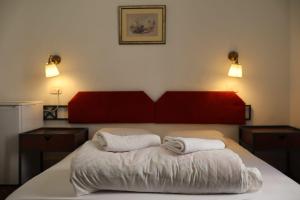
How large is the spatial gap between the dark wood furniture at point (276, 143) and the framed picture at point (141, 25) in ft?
4.25

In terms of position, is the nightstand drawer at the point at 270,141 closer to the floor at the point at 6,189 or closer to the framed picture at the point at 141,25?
the framed picture at the point at 141,25

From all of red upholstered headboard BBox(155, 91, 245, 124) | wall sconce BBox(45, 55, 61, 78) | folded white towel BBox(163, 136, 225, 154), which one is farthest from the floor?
folded white towel BBox(163, 136, 225, 154)

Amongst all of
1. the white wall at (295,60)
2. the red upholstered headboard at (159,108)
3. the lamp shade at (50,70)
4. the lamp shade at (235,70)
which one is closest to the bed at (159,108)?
the red upholstered headboard at (159,108)

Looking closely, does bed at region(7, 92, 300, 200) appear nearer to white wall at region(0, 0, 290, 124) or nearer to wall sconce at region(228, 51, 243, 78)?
white wall at region(0, 0, 290, 124)

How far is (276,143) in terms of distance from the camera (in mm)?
2654

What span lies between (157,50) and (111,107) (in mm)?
775

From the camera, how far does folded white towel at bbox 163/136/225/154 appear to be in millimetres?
1592

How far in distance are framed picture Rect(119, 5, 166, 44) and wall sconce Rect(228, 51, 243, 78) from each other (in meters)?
0.72

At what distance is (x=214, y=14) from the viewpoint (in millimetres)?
3018

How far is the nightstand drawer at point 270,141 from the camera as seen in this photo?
8.68 feet

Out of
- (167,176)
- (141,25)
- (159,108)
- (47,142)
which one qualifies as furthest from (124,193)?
(141,25)

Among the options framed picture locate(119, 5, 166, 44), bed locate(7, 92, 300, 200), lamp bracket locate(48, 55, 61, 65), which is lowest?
bed locate(7, 92, 300, 200)

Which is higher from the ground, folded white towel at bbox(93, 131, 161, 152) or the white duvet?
folded white towel at bbox(93, 131, 161, 152)

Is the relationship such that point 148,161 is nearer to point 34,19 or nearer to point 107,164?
point 107,164
